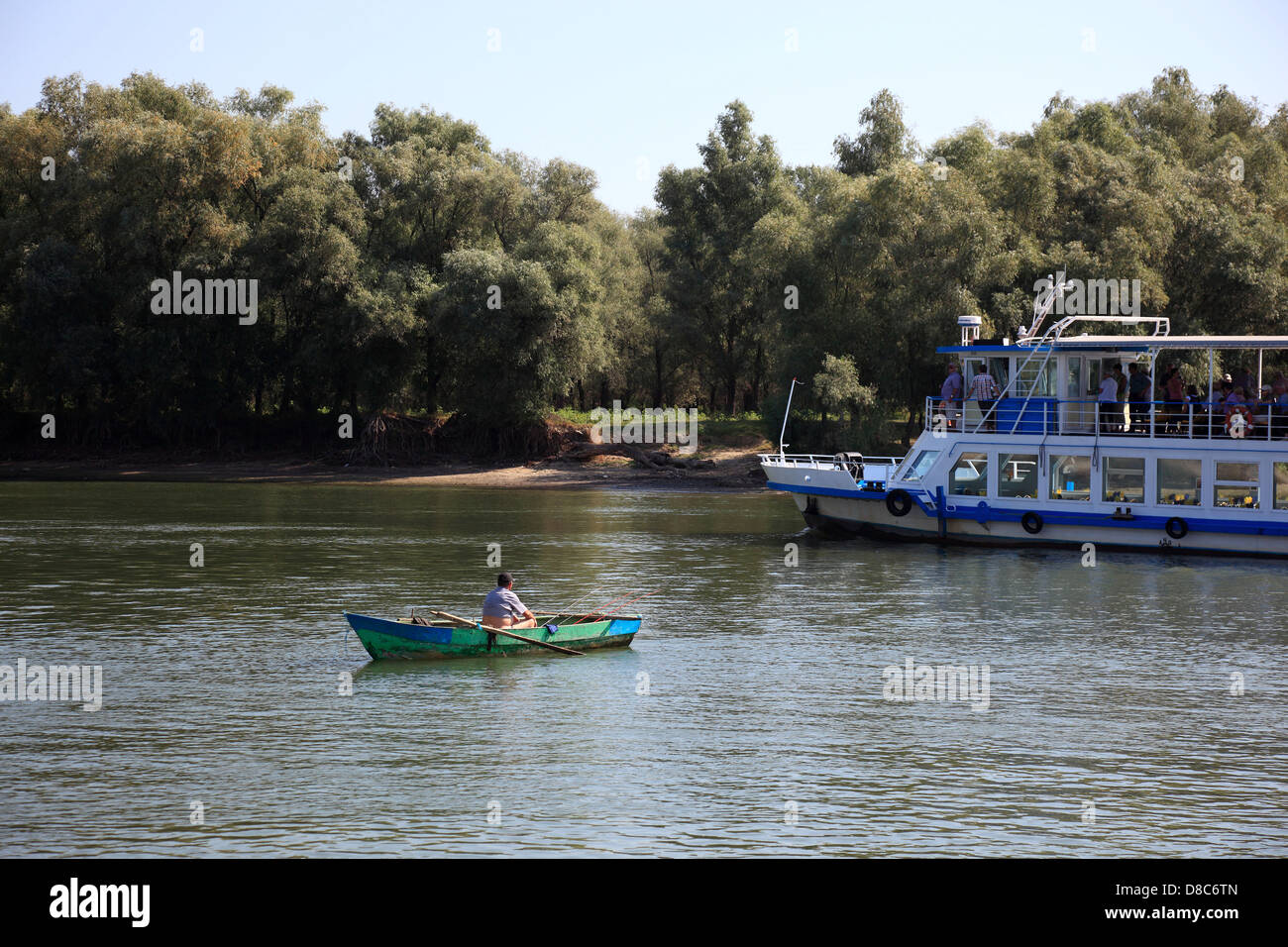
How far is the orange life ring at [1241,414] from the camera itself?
41188 mm

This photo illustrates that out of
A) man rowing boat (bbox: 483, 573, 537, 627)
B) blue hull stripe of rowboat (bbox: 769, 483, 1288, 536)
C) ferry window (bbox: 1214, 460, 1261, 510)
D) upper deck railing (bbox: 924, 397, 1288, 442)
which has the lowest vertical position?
man rowing boat (bbox: 483, 573, 537, 627)

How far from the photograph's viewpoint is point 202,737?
20.7 metres

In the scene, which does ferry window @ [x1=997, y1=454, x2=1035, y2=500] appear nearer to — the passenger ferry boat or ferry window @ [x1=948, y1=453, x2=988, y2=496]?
the passenger ferry boat

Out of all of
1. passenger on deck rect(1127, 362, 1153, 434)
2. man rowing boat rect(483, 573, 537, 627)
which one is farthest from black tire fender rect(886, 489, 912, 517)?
man rowing boat rect(483, 573, 537, 627)

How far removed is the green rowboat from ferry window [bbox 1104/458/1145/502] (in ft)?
70.1

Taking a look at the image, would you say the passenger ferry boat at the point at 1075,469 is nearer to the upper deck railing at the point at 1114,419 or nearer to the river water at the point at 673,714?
the upper deck railing at the point at 1114,419

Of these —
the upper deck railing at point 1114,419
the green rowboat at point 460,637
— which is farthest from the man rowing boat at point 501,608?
the upper deck railing at point 1114,419

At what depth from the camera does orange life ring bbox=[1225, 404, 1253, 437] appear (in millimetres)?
41188

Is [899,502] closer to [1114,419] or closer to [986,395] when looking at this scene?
[986,395]

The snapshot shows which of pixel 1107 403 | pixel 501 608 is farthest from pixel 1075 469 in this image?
pixel 501 608

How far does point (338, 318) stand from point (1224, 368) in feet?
157

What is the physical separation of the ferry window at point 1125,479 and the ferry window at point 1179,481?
1.86 ft

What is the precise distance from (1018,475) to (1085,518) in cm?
256
